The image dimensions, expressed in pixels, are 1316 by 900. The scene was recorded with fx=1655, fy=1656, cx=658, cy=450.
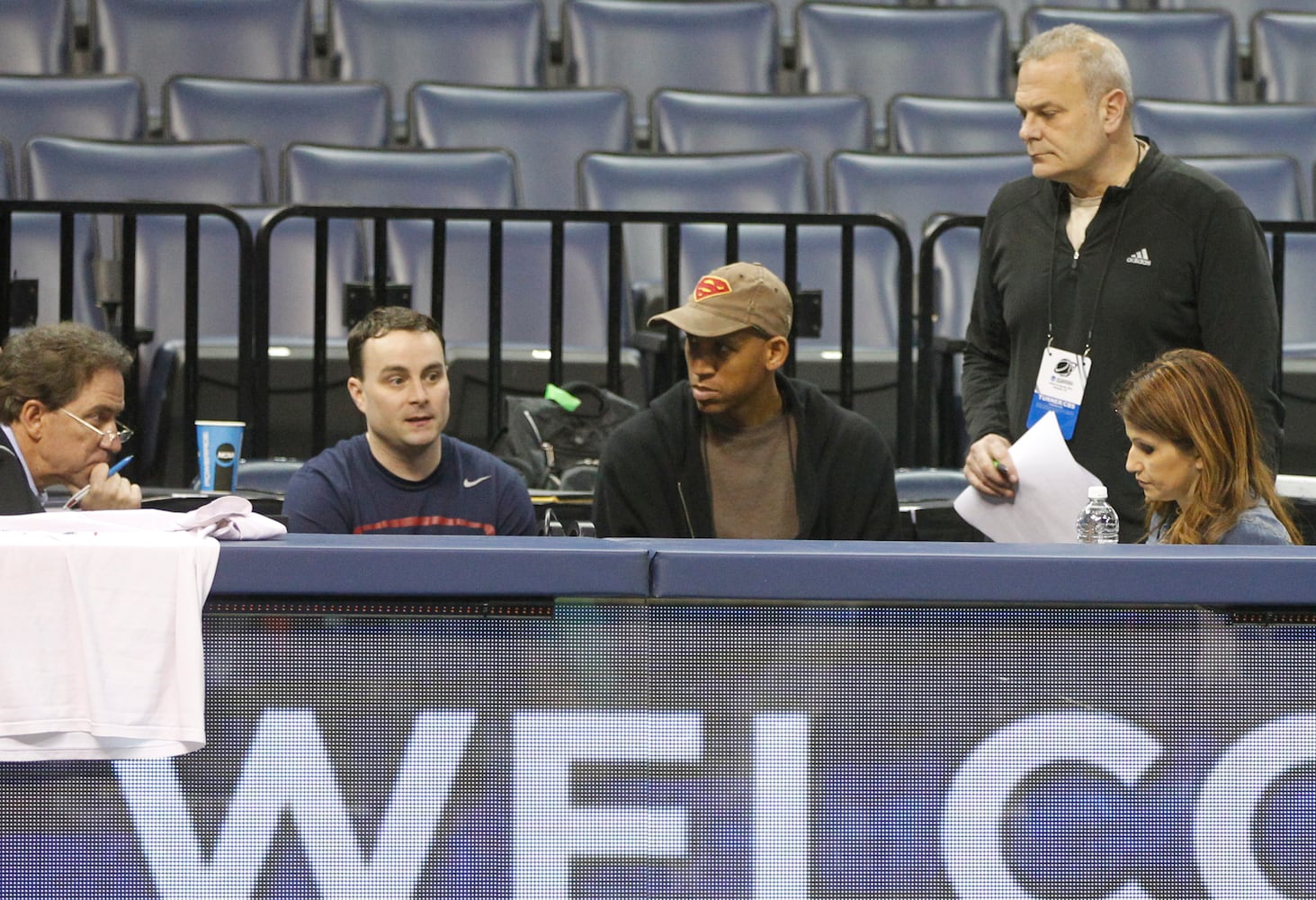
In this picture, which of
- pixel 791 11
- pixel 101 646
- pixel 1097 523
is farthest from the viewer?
pixel 791 11

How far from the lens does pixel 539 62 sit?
673 centimetres

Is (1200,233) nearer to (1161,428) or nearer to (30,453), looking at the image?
(1161,428)

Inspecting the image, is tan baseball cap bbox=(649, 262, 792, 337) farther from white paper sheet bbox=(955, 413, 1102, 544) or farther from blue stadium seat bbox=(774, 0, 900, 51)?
blue stadium seat bbox=(774, 0, 900, 51)

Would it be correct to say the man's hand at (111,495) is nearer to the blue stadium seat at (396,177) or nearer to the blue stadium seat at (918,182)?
the blue stadium seat at (396,177)

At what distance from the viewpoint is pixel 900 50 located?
6.82 meters

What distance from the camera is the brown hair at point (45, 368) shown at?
3.17 m

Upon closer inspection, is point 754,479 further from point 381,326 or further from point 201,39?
point 201,39

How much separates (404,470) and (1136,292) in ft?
4.97

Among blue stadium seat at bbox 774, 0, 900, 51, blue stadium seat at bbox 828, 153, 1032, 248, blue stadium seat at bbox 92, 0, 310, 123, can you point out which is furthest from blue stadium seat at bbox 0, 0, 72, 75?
blue stadium seat at bbox 828, 153, 1032, 248

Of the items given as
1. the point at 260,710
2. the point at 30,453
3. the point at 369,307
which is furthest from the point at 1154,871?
the point at 369,307

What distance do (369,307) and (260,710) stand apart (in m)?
2.85

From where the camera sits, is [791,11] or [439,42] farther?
[791,11]

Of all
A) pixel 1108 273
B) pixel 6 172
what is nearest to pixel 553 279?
pixel 1108 273

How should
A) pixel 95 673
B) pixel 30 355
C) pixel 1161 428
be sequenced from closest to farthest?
pixel 95 673 → pixel 1161 428 → pixel 30 355
